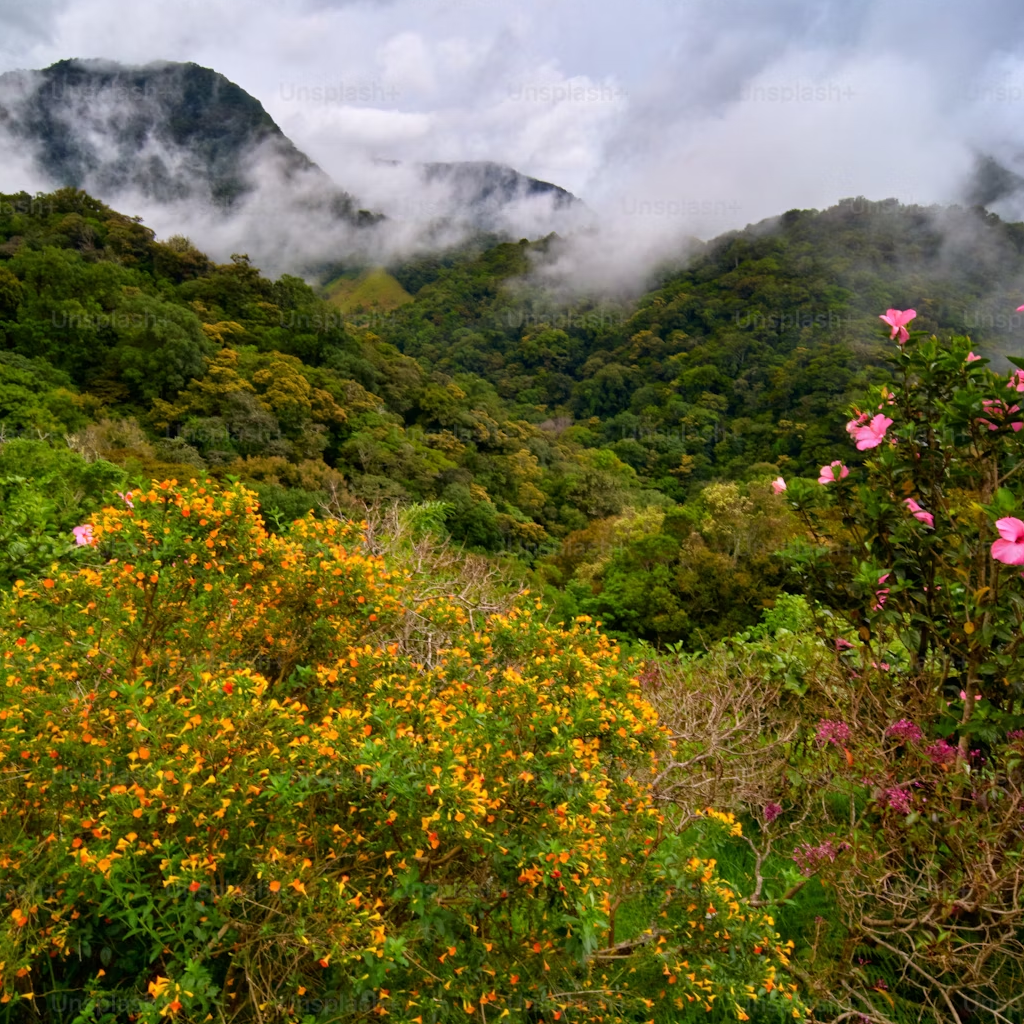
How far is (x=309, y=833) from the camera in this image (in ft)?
5.46

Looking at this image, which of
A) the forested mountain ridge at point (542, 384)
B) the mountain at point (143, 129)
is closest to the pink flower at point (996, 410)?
the forested mountain ridge at point (542, 384)

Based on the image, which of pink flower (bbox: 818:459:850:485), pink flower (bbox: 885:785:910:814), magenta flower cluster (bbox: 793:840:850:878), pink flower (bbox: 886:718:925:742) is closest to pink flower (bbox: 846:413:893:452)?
pink flower (bbox: 818:459:850:485)

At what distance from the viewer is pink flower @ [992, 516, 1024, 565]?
1.77 m

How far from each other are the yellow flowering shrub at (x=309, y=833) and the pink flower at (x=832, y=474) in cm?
125

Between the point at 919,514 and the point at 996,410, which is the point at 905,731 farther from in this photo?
the point at 996,410

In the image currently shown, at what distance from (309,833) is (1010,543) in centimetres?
206

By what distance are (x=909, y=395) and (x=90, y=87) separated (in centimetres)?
11205

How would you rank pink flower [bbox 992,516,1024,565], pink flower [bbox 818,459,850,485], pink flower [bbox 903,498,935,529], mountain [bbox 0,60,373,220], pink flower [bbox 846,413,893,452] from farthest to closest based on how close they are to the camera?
mountain [bbox 0,60,373,220]
pink flower [bbox 818,459,850,485]
pink flower [bbox 846,413,893,452]
pink flower [bbox 903,498,935,529]
pink flower [bbox 992,516,1024,565]

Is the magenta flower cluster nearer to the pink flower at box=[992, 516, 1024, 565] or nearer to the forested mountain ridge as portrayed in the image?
the pink flower at box=[992, 516, 1024, 565]

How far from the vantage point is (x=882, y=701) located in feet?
8.61

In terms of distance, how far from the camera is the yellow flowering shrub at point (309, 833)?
1510mm

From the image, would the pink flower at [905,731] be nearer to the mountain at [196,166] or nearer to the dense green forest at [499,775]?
the dense green forest at [499,775]

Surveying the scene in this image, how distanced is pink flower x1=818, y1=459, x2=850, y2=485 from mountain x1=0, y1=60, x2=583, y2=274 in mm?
94116

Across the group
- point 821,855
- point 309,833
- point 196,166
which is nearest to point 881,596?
point 821,855
